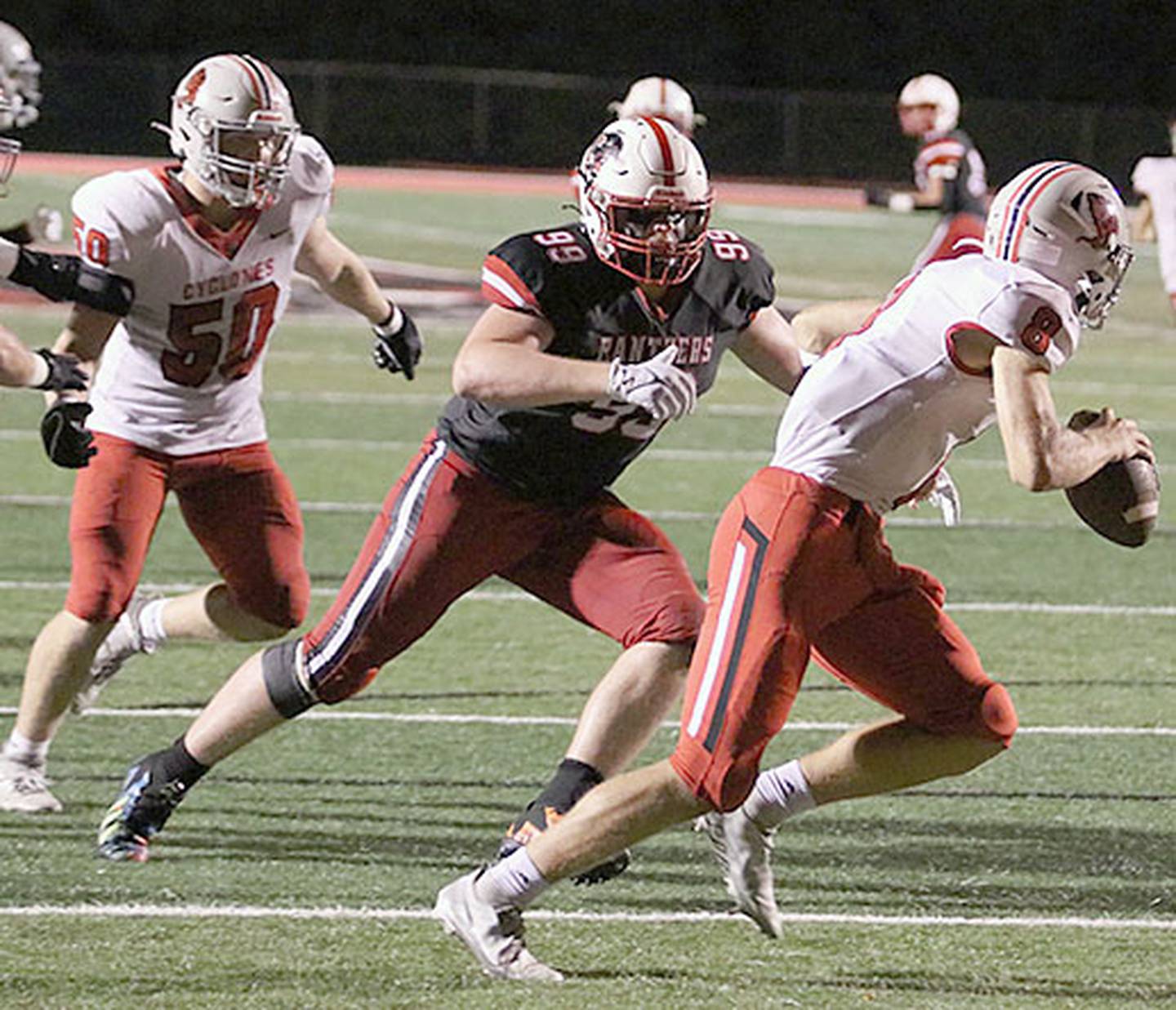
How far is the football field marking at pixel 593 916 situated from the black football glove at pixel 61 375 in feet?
3.26

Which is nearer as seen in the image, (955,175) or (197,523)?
(197,523)

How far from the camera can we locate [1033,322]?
3756 millimetres

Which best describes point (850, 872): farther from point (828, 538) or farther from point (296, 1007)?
point (296, 1007)

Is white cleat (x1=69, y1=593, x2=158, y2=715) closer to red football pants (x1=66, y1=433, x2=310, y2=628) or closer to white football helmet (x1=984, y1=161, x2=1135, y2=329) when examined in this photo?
red football pants (x1=66, y1=433, x2=310, y2=628)

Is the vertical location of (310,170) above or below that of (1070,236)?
below

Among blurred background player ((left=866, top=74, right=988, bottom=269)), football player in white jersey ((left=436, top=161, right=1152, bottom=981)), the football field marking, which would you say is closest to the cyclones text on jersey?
the football field marking

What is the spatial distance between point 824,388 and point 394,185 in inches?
1077

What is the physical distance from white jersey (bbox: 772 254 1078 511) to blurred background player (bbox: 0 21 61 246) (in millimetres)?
2129

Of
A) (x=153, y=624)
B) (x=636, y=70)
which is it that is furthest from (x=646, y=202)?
(x=636, y=70)

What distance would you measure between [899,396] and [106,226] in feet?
5.85

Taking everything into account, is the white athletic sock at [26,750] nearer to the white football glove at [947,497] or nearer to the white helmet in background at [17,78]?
the white helmet in background at [17,78]

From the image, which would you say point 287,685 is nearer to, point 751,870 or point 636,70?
point 751,870

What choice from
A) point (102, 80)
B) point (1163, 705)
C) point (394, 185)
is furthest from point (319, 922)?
point (102, 80)

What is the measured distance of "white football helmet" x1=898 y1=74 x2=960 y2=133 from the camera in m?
11.5
